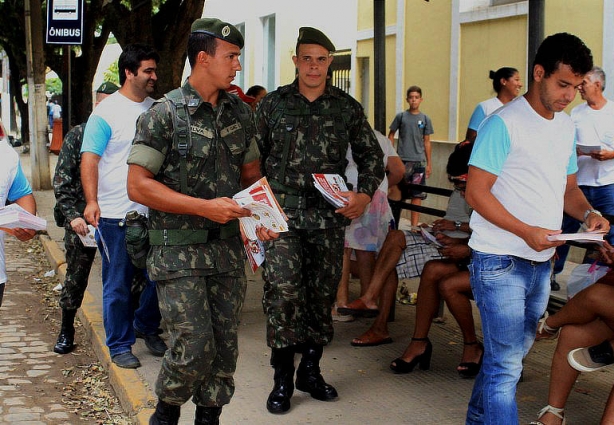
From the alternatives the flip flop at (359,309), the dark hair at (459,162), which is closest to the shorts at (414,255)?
the flip flop at (359,309)

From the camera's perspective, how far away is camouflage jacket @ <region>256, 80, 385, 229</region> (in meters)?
5.24

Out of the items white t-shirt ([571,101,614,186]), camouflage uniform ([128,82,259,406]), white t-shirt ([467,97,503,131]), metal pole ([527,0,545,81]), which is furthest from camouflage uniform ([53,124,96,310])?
white t-shirt ([571,101,614,186])

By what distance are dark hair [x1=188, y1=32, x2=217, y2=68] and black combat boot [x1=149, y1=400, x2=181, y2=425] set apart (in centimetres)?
166

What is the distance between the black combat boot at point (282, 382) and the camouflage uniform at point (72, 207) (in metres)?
2.08

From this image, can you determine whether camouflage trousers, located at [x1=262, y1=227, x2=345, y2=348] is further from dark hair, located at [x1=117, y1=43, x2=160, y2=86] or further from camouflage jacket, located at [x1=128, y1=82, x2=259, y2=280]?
dark hair, located at [x1=117, y1=43, x2=160, y2=86]

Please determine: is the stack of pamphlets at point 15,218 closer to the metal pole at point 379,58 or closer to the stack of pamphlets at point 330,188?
the stack of pamphlets at point 330,188

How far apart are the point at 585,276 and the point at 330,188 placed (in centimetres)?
149

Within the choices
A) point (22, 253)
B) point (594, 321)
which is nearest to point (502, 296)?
point (594, 321)

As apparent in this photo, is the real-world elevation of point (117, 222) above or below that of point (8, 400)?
above

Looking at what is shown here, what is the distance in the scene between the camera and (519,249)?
4055mm

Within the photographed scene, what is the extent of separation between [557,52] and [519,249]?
0.90 meters

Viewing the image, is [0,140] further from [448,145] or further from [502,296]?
[448,145]

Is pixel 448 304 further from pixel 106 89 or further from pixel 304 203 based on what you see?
pixel 106 89

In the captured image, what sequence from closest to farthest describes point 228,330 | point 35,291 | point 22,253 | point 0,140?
point 228,330
point 0,140
point 35,291
point 22,253
